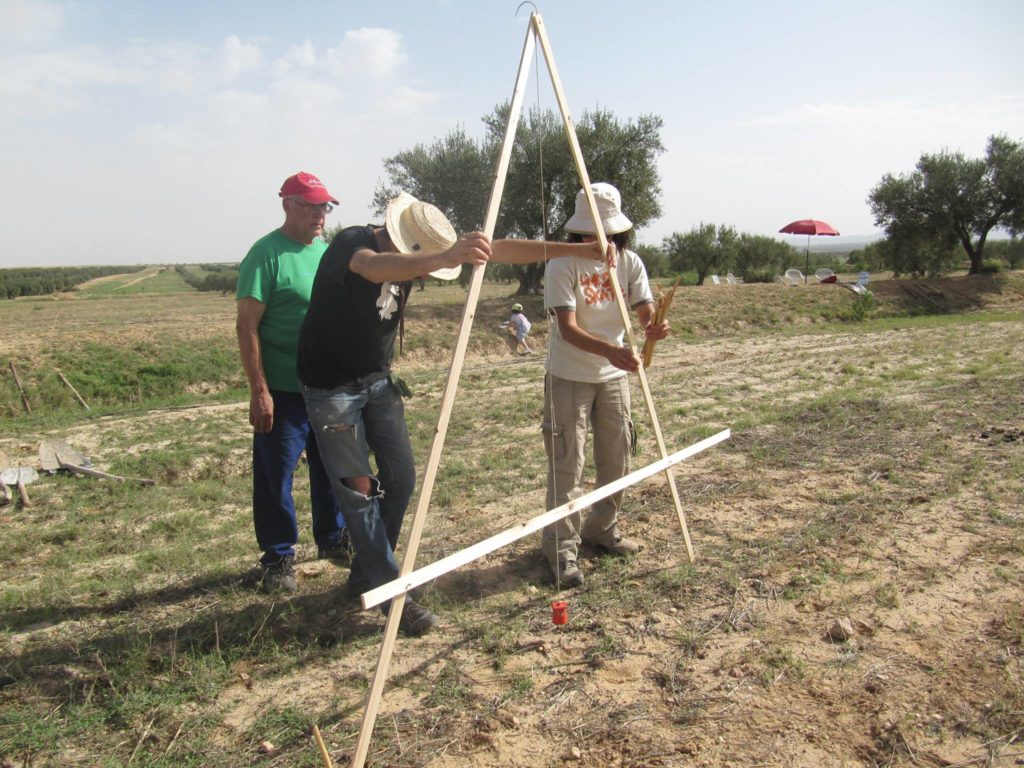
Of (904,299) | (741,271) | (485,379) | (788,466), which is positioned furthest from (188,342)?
(741,271)

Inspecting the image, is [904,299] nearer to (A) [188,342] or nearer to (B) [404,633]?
(A) [188,342]

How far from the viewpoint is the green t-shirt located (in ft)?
12.5

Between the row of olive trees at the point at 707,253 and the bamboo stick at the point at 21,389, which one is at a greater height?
the row of olive trees at the point at 707,253

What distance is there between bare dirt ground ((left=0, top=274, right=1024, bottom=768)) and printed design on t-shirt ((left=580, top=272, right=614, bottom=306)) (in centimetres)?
159

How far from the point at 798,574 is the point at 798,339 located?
47.5ft

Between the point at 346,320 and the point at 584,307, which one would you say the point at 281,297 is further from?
the point at 584,307

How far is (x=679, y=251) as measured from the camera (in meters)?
38.8

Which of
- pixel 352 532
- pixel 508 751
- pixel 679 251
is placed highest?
pixel 679 251

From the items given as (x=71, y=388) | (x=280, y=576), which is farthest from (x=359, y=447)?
(x=71, y=388)

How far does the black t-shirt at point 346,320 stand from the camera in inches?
128

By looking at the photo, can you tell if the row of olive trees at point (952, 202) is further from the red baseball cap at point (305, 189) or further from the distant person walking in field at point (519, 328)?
the red baseball cap at point (305, 189)

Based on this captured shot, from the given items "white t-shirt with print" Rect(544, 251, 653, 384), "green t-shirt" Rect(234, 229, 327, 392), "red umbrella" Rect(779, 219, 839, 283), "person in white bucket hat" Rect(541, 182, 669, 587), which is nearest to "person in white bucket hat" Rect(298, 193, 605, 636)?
"white t-shirt with print" Rect(544, 251, 653, 384)

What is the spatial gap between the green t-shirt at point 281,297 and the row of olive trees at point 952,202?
3257cm

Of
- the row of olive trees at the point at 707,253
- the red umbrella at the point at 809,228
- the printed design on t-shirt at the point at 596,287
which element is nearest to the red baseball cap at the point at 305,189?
the printed design on t-shirt at the point at 596,287
